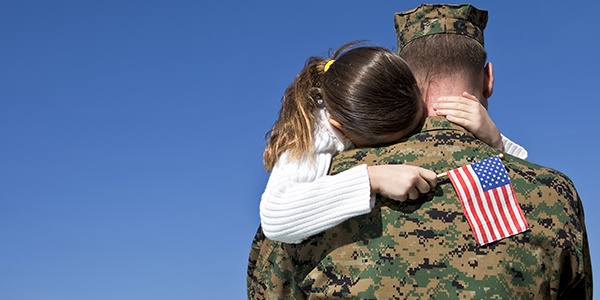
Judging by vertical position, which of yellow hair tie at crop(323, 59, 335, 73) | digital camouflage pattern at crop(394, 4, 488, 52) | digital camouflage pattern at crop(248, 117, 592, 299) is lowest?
digital camouflage pattern at crop(248, 117, 592, 299)

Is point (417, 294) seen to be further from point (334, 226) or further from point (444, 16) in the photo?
point (444, 16)

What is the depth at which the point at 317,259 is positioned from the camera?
5438 millimetres

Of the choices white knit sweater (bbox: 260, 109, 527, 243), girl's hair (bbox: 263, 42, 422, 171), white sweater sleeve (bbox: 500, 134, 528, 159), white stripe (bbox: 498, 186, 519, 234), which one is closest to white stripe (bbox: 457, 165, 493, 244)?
white stripe (bbox: 498, 186, 519, 234)

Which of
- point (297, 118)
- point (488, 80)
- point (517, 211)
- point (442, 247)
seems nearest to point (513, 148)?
point (488, 80)

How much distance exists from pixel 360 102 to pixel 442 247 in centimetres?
100

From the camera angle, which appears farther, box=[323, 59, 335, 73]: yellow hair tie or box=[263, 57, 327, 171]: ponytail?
box=[323, 59, 335, 73]: yellow hair tie

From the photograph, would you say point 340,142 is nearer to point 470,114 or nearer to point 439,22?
point 470,114

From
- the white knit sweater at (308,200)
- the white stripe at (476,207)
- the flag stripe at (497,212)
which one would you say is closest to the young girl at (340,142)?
the white knit sweater at (308,200)

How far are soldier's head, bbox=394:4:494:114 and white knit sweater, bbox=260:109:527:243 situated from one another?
867 mm

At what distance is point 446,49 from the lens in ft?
19.3

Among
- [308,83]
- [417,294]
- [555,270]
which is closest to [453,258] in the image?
[417,294]

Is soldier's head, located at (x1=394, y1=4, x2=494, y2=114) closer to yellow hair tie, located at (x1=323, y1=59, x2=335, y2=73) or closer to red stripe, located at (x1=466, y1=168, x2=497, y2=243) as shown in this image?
yellow hair tie, located at (x1=323, y1=59, x2=335, y2=73)

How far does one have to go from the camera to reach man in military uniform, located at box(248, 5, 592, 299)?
522cm

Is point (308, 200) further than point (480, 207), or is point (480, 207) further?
point (480, 207)
